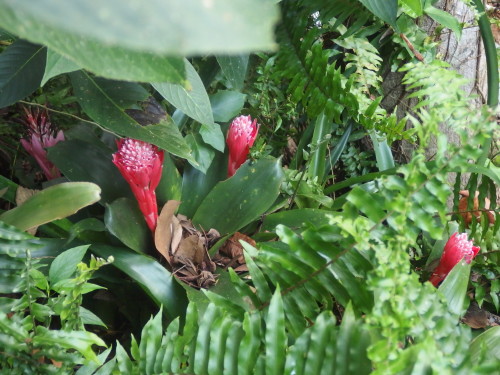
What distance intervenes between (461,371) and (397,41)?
1.30m

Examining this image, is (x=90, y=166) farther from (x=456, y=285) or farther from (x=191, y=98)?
(x=456, y=285)

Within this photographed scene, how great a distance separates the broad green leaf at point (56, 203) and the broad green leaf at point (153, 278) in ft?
0.56

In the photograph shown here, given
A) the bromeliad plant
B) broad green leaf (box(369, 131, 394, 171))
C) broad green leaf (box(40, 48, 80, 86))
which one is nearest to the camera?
the bromeliad plant

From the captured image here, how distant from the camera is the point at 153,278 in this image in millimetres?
924

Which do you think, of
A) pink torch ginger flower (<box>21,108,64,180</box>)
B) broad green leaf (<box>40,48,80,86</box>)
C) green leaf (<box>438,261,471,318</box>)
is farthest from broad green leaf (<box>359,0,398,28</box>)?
pink torch ginger flower (<box>21,108,64,180</box>)

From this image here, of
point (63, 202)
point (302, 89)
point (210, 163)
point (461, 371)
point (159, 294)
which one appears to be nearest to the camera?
point (461, 371)

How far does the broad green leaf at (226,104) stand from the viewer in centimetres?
125

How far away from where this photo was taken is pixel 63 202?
31.1 inches

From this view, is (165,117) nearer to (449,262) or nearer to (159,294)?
(159,294)

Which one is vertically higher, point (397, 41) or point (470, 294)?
point (397, 41)

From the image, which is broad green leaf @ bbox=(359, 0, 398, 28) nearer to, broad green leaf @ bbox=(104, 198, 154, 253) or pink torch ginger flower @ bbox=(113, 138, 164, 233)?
pink torch ginger flower @ bbox=(113, 138, 164, 233)

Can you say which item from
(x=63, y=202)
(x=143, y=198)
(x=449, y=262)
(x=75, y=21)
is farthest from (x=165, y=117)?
(x=75, y=21)

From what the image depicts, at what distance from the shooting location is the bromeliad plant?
17.0 inches

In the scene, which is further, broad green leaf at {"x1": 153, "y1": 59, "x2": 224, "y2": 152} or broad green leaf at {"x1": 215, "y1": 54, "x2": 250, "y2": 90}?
broad green leaf at {"x1": 215, "y1": 54, "x2": 250, "y2": 90}
